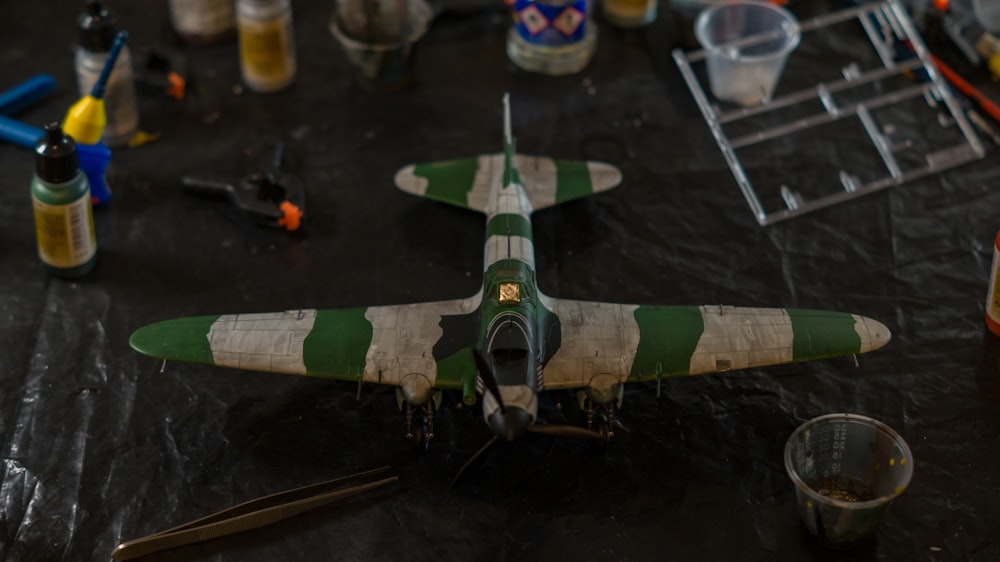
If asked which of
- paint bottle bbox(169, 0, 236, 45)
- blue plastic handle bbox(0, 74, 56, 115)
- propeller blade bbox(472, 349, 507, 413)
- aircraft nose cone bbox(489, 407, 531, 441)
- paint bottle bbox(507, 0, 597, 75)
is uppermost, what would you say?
propeller blade bbox(472, 349, 507, 413)

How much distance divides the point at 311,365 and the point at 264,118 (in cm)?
95

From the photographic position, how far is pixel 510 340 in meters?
1.99

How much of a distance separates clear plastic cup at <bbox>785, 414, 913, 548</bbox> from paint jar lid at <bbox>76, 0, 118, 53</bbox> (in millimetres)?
1660

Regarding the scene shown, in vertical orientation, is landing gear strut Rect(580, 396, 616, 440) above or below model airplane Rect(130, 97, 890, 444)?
below

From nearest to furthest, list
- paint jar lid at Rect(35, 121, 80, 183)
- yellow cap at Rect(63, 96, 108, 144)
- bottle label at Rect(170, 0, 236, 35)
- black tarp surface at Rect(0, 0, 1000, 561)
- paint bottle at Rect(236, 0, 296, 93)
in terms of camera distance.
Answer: black tarp surface at Rect(0, 0, 1000, 561)
paint jar lid at Rect(35, 121, 80, 183)
yellow cap at Rect(63, 96, 108, 144)
paint bottle at Rect(236, 0, 296, 93)
bottle label at Rect(170, 0, 236, 35)

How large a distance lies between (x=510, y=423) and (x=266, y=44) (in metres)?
1.32

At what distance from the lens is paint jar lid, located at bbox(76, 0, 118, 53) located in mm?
2537

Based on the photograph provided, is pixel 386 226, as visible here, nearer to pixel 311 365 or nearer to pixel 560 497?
pixel 311 365

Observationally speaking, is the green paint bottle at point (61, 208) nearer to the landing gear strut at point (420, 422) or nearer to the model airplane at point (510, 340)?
the model airplane at point (510, 340)

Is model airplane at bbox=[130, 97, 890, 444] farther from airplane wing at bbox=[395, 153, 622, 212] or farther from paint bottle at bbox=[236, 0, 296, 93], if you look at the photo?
paint bottle at bbox=[236, 0, 296, 93]

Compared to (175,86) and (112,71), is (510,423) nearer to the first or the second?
(112,71)

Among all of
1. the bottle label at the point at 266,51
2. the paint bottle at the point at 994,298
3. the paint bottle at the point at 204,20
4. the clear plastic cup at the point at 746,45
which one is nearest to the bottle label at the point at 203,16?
the paint bottle at the point at 204,20

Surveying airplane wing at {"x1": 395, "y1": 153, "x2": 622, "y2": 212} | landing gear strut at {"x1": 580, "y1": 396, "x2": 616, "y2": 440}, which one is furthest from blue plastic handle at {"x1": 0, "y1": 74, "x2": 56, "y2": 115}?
landing gear strut at {"x1": 580, "y1": 396, "x2": 616, "y2": 440}

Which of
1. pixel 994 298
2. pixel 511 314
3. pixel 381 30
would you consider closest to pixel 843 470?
pixel 994 298
